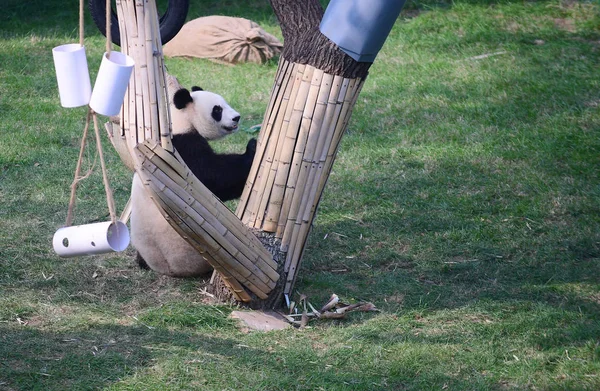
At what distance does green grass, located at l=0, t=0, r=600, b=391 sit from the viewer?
3.33 metres

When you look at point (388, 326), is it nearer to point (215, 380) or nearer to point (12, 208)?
point (215, 380)

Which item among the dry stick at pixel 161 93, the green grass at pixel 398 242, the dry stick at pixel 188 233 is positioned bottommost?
the green grass at pixel 398 242

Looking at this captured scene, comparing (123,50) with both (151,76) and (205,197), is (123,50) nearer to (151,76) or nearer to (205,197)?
(151,76)

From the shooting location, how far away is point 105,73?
8.79ft

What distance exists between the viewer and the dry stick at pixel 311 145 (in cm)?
369

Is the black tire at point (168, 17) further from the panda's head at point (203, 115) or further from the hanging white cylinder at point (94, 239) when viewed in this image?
the hanging white cylinder at point (94, 239)

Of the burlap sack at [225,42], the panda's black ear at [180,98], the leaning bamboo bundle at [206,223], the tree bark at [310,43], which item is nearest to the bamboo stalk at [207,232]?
the leaning bamboo bundle at [206,223]

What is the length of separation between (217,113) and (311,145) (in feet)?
3.70

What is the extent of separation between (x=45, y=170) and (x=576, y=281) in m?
3.86

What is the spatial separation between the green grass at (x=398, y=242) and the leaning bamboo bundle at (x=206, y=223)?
0.99 feet

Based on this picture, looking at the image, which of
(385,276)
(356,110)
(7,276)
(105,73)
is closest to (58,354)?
(7,276)

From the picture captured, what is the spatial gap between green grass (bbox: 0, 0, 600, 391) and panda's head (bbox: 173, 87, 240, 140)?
87cm

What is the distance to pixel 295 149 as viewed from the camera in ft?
12.2

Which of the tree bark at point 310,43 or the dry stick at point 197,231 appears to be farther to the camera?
the tree bark at point 310,43
